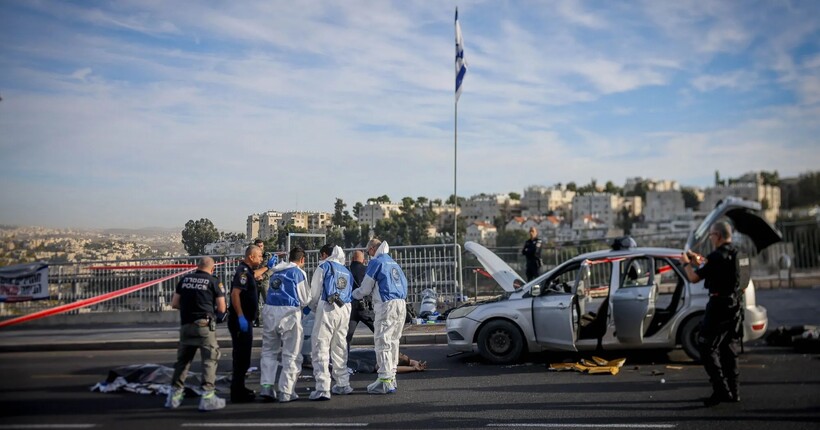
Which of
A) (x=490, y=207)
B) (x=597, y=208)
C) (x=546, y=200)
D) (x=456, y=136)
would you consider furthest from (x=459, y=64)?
(x=546, y=200)

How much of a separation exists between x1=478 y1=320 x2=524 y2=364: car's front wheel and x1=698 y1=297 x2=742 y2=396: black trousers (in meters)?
3.48

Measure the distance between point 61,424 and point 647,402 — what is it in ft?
22.2

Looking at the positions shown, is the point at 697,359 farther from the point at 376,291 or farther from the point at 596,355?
the point at 376,291

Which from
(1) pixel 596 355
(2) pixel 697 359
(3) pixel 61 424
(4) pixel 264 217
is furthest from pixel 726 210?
(3) pixel 61 424

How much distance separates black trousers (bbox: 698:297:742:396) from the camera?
25.6 ft

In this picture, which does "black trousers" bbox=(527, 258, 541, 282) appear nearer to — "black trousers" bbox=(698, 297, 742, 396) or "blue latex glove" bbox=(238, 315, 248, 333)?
"black trousers" bbox=(698, 297, 742, 396)

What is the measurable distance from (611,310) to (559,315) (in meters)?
0.79

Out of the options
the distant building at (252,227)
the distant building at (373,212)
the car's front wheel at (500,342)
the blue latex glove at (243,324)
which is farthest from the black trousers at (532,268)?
the blue latex glove at (243,324)

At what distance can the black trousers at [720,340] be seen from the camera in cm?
781

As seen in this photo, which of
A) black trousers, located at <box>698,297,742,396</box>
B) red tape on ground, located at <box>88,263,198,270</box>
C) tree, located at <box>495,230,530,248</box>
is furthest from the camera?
tree, located at <box>495,230,530,248</box>

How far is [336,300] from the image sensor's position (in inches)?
345

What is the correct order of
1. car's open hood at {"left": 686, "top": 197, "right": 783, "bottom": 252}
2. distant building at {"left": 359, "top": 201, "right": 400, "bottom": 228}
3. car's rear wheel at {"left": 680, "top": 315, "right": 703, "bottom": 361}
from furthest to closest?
distant building at {"left": 359, "top": 201, "right": 400, "bottom": 228} → car's open hood at {"left": 686, "top": 197, "right": 783, "bottom": 252} → car's rear wheel at {"left": 680, "top": 315, "right": 703, "bottom": 361}

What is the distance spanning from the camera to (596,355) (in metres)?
11.4

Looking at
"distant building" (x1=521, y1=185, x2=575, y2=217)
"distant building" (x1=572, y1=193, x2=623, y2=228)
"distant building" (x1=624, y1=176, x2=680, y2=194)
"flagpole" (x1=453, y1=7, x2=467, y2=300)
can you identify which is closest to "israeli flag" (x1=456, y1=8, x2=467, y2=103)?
"flagpole" (x1=453, y1=7, x2=467, y2=300)
